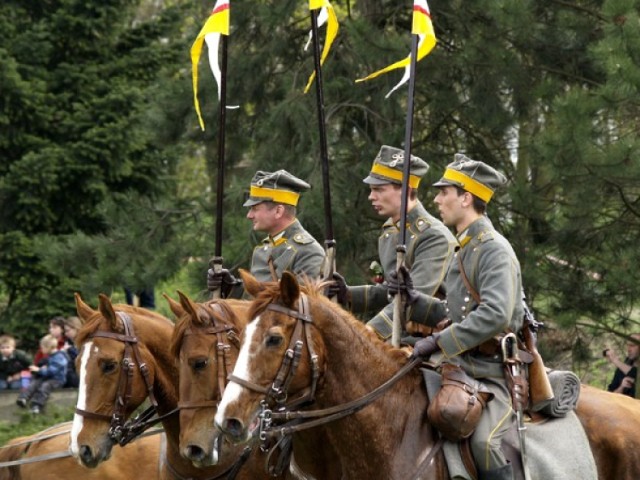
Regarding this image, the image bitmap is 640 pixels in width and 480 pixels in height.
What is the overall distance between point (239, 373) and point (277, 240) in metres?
2.97

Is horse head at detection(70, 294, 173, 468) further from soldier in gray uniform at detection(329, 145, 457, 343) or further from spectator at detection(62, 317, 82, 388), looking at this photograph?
spectator at detection(62, 317, 82, 388)

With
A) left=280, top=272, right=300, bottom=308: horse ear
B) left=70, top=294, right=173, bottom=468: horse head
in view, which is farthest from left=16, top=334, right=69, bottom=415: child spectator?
left=280, top=272, right=300, bottom=308: horse ear

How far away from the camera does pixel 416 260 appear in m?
8.29

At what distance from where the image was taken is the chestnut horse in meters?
8.84

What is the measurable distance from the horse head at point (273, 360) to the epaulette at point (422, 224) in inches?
76.6

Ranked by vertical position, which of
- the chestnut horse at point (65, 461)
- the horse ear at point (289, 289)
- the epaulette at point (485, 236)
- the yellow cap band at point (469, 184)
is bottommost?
the chestnut horse at point (65, 461)

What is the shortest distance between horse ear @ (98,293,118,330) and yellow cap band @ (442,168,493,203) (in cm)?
212

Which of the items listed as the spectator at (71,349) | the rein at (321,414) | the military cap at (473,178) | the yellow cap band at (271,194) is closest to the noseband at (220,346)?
the rein at (321,414)

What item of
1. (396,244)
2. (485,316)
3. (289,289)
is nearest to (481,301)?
(485,316)

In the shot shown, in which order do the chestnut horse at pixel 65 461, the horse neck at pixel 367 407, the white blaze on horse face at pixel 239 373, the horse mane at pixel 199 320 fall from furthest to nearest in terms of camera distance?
1. the chestnut horse at pixel 65 461
2. the horse mane at pixel 199 320
3. the horse neck at pixel 367 407
4. the white blaze on horse face at pixel 239 373

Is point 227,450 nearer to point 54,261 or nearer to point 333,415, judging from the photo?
point 333,415

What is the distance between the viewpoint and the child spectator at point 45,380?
1370 centimetres

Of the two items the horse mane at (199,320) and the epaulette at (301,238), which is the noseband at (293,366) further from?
the epaulette at (301,238)

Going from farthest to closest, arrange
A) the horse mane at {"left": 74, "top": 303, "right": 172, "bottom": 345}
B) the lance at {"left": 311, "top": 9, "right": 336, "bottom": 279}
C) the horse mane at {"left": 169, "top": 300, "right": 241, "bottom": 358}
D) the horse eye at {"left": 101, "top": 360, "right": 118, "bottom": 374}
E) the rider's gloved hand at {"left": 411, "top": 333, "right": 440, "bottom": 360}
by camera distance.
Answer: the lance at {"left": 311, "top": 9, "right": 336, "bottom": 279} → the horse mane at {"left": 74, "top": 303, "right": 172, "bottom": 345} → the horse eye at {"left": 101, "top": 360, "right": 118, "bottom": 374} → the horse mane at {"left": 169, "top": 300, "right": 241, "bottom": 358} → the rider's gloved hand at {"left": 411, "top": 333, "right": 440, "bottom": 360}
